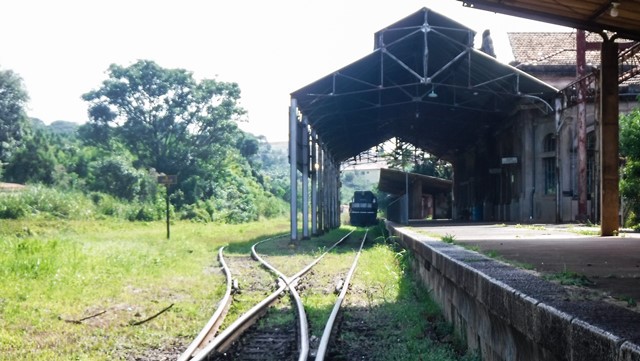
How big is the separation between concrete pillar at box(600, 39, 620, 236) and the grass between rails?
258 inches

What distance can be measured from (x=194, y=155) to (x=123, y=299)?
43.4 meters

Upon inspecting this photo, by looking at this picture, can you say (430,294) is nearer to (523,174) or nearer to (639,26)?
(639,26)

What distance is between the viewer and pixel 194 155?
52.8 metres

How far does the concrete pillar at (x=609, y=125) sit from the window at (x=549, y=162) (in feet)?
49.4

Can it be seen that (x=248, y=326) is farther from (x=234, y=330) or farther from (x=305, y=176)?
(x=305, y=176)

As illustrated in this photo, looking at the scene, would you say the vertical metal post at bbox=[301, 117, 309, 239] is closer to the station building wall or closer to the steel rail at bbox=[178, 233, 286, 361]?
the station building wall

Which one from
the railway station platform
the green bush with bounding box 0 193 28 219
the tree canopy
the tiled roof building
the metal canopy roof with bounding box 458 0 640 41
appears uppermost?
the tiled roof building

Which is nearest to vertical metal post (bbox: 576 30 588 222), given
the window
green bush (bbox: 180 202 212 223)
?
the window

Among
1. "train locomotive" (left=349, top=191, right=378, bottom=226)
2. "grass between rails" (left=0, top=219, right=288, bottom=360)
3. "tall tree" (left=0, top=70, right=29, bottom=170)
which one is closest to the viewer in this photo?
"grass between rails" (left=0, top=219, right=288, bottom=360)

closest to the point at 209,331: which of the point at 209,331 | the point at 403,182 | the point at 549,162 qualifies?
the point at 209,331

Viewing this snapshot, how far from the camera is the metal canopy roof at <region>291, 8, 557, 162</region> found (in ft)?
75.9

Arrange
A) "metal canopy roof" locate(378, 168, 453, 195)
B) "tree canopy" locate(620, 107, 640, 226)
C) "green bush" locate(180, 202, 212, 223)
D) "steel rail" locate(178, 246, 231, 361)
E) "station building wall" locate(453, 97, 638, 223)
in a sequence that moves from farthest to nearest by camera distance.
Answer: "green bush" locate(180, 202, 212, 223) → "metal canopy roof" locate(378, 168, 453, 195) → "station building wall" locate(453, 97, 638, 223) → "tree canopy" locate(620, 107, 640, 226) → "steel rail" locate(178, 246, 231, 361)

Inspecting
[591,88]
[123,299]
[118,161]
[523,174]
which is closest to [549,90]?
[591,88]

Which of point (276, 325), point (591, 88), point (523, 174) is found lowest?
point (276, 325)
